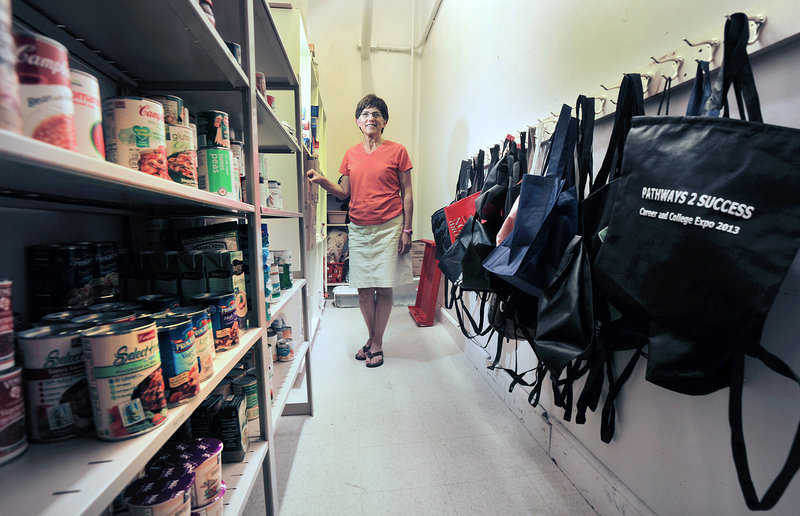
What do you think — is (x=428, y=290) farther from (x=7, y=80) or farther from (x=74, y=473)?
(x=7, y=80)

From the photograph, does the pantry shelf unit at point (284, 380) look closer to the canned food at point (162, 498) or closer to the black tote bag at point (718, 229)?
the canned food at point (162, 498)

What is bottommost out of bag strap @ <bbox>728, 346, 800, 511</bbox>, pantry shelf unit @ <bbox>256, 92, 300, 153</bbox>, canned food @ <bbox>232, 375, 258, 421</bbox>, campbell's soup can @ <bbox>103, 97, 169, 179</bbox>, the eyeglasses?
canned food @ <bbox>232, 375, 258, 421</bbox>

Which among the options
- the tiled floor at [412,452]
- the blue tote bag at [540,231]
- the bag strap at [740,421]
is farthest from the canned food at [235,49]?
the tiled floor at [412,452]

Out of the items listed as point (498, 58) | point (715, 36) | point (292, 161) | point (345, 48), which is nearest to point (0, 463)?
point (715, 36)

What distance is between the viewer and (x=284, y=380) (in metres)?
1.42

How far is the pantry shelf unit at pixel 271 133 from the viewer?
1.15 meters

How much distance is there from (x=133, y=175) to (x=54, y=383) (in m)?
0.34

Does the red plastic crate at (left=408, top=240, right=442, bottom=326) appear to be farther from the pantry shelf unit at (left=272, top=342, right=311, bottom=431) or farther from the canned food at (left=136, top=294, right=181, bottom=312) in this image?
the canned food at (left=136, top=294, right=181, bottom=312)

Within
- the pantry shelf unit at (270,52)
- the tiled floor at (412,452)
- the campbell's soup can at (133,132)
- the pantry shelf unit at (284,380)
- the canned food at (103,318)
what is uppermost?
the pantry shelf unit at (270,52)

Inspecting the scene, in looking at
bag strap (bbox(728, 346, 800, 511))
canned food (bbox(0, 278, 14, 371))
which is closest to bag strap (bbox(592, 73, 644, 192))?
bag strap (bbox(728, 346, 800, 511))

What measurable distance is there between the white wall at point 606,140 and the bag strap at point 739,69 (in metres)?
0.13

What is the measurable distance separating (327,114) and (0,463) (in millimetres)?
5097

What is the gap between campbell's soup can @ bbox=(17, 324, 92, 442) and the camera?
0.48m

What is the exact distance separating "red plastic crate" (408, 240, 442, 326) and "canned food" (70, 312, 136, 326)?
2542mm
